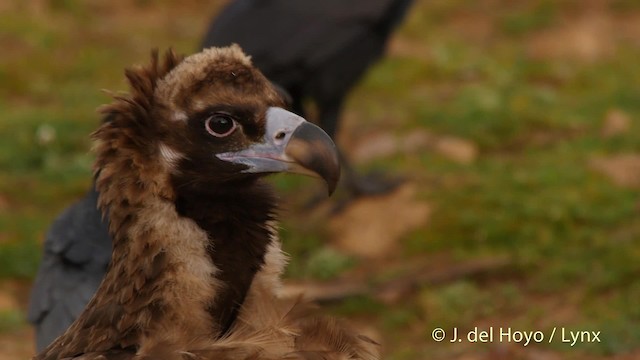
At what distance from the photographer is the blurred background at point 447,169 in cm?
715

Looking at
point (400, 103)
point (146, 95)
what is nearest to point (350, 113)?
point (400, 103)

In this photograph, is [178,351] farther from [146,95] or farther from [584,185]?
[584,185]

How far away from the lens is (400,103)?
11188 millimetres

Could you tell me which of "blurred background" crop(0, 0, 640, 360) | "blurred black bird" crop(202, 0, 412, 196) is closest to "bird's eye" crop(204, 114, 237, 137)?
"blurred background" crop(0, 0, 640, 360)

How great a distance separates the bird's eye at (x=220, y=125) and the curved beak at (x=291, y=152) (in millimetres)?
62

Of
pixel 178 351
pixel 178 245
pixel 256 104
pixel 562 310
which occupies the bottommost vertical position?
pixel 178 351

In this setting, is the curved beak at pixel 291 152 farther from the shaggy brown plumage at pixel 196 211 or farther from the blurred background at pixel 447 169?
the blurred background at pixel 447 169

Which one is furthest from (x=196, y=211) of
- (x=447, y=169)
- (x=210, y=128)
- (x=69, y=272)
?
(x=447, y=169)

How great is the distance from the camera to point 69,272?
16.9 feet

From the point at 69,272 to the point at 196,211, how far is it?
1944 mm

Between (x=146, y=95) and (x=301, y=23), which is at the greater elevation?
(x=301, y=23)

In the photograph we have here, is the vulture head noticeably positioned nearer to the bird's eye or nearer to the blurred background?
the bird's eye

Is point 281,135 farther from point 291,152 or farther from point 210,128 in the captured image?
point 210,128

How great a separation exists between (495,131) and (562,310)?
319cm
